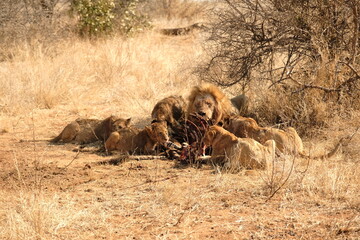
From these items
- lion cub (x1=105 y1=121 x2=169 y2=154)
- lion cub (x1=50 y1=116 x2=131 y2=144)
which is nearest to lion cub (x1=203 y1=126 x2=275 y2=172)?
lion cub (x1=105 y1=121 x2=169 y2=154)

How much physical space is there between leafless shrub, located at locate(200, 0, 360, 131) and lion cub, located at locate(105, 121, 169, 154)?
1.90m

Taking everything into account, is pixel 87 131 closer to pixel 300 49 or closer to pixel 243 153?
pixel 243 153

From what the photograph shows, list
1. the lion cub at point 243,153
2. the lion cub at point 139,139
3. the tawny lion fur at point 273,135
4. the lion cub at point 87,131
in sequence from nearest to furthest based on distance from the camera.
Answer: the lion cub at point 243,153 → the tawny lion fur at point 273,135 → the lion cub at point 139,139 → the lion cub at point 87,131

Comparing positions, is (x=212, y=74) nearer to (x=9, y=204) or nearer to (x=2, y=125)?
(x=2, y=125)

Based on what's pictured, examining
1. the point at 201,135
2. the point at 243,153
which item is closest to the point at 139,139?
the point at 201,135

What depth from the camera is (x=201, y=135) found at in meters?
7.50

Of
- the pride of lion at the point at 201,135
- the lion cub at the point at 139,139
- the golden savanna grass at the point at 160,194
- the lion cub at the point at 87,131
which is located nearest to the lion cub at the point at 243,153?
the pride of lion at the point at 201,135

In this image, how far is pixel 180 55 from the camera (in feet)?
56.0

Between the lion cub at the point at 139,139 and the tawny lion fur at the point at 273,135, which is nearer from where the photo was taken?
the tawny lion fur at the point at 273,135

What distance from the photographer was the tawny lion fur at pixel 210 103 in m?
8.70

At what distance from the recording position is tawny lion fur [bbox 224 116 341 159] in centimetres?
718

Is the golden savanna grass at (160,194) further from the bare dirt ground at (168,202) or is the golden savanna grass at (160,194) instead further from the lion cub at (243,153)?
the lion cub at (243,153)

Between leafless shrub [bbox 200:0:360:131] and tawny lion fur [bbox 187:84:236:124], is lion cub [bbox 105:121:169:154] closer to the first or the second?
tawny lion fur [bbox 187:84:236:124]

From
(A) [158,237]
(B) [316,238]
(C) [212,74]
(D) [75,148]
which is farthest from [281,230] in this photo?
(C) [212,74]
